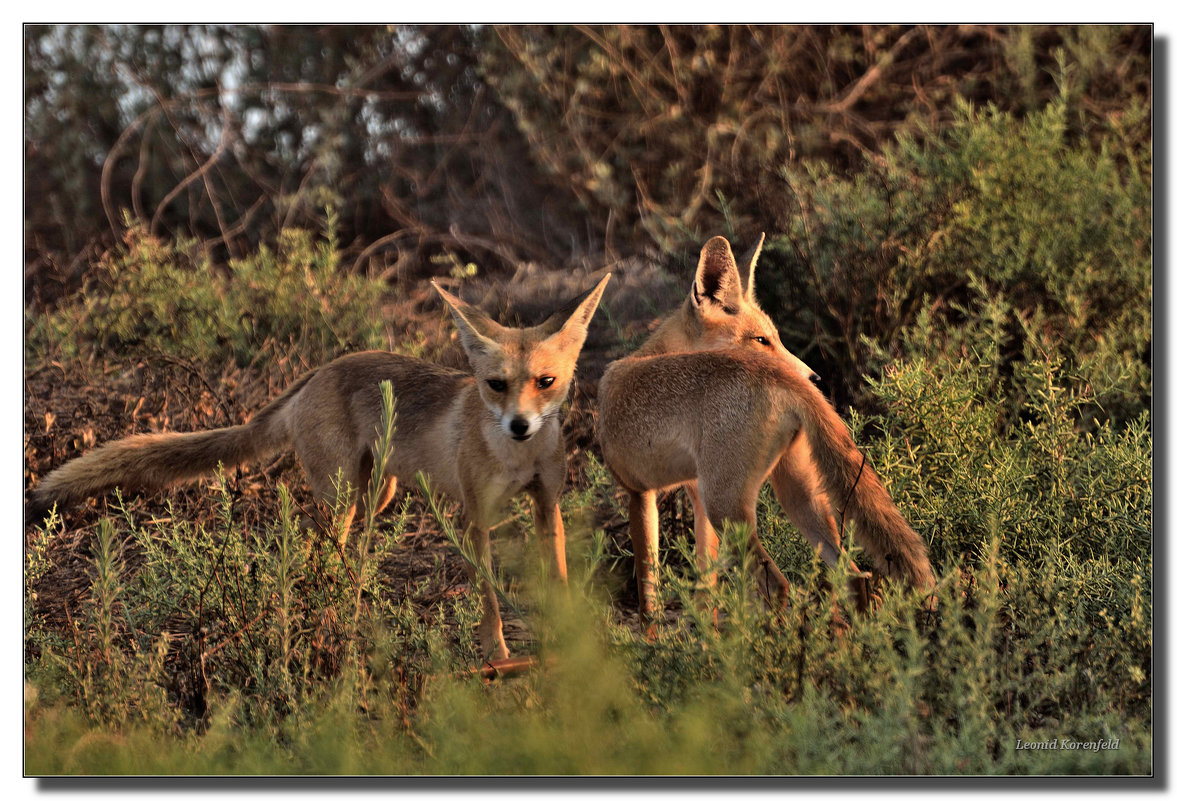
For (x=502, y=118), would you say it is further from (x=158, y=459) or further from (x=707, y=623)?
(x=707, y=623)

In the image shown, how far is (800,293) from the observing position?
20.6ft

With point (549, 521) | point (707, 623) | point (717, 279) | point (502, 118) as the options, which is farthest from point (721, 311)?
point (502, 118)

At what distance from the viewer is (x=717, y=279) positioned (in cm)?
528

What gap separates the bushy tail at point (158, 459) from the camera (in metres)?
4.68

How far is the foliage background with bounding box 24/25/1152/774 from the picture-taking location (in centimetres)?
343

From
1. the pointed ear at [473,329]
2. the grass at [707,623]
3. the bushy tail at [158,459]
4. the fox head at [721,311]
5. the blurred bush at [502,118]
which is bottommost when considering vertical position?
the grass at [707,623]

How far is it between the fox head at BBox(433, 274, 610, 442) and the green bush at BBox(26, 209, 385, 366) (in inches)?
102

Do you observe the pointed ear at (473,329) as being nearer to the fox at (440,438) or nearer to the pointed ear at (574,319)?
the fox at (440,438)

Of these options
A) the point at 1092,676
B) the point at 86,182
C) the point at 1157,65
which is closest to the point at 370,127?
the point at 86,182

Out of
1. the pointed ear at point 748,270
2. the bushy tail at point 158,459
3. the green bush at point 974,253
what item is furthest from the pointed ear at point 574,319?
the green bush at point 974,253

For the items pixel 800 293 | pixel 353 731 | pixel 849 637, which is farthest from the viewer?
pixel 800 293

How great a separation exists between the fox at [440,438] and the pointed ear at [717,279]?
0.87 meters

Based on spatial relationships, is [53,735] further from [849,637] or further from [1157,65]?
[1157,65]

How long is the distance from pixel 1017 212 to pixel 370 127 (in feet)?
16.8
